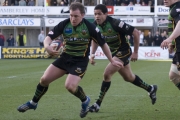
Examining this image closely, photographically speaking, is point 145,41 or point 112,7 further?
point 112,7

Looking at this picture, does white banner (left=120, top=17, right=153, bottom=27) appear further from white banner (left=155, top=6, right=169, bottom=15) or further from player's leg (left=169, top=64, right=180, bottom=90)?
player's leg (left=169, top=64, right=180, bottom=90)

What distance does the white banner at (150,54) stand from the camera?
122 ft

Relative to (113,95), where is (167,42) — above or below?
above

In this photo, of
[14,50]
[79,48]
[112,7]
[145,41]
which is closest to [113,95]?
[79,48]

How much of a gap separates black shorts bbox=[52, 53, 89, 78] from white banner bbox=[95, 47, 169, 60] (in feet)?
90.9

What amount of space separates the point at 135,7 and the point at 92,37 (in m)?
39.0

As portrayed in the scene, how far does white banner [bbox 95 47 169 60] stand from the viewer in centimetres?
3725

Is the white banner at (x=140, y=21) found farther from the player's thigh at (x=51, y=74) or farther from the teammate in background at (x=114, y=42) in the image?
the player's thigh at (x=51, y=74)

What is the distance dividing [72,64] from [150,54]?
28.5 meters

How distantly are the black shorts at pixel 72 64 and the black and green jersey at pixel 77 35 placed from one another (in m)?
0.09

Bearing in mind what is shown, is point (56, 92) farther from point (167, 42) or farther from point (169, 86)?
point (167, 42)

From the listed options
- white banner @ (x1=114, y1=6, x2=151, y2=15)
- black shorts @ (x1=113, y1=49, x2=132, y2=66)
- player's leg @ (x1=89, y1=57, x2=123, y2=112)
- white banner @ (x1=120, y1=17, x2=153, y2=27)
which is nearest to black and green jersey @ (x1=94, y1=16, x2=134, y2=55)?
black shorts @ (x1=113, y1=49, x2=132, y2=66)

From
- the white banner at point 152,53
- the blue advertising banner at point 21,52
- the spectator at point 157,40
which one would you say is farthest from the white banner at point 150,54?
the blue advertising banner at point 21,52

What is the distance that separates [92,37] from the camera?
9430 millimetres
